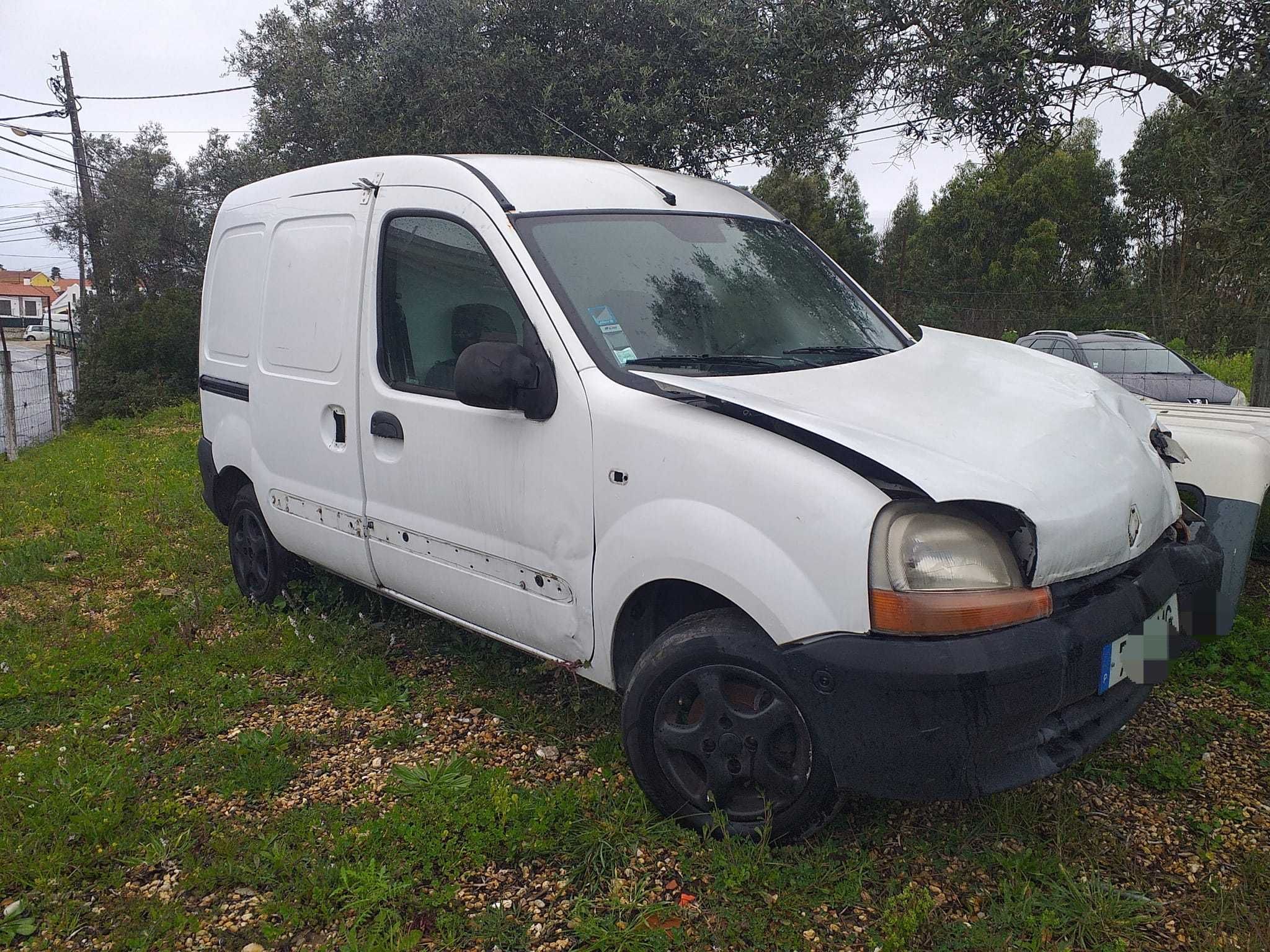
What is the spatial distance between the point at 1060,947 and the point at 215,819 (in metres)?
2.56

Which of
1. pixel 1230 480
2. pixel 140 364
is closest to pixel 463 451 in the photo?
pixel 1230 480

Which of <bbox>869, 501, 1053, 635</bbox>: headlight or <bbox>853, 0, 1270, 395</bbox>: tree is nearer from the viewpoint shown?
<bbox>869, 501, 1053, 635</bbox>: headlight

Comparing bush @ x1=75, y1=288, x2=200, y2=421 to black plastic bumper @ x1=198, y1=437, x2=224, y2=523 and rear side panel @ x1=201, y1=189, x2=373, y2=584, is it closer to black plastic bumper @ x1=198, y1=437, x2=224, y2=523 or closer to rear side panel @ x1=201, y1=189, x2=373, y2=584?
black plastic bumper @ x1=198, y1=437, x2=224, y2=523

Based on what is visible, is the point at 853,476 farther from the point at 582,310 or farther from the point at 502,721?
the point at 502,721

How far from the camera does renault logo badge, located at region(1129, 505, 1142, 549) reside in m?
2.76

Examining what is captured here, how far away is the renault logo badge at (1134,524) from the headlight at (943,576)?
464mm

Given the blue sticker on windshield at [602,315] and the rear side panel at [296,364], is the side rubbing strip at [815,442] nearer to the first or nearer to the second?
the blue sticker on windshield at [602,315]

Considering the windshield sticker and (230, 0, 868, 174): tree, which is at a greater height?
(230, 0, 868, 174): tree

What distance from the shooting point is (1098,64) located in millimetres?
5637

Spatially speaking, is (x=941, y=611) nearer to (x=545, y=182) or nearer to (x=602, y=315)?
(x=602, y=315)

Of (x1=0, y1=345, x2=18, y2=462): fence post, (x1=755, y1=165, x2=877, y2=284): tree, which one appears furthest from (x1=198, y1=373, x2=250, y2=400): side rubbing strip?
(x1=755, y1=165, x2=877, y2=284): tree

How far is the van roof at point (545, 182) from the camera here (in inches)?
138

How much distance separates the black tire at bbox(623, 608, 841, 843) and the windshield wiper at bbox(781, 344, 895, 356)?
3.42ft

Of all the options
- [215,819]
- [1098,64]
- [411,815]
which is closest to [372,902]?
[411,815]
